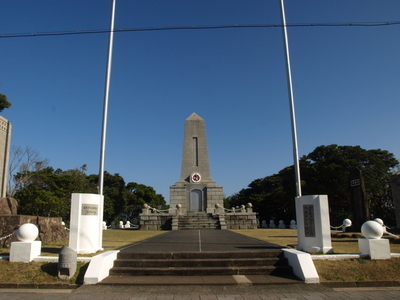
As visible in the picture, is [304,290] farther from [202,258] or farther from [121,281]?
[121,281]

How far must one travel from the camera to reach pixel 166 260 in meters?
7.12

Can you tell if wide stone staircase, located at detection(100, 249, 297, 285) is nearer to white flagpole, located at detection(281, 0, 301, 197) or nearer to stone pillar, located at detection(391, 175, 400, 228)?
white flagpole, located at detection(281, 0, 301, 197)

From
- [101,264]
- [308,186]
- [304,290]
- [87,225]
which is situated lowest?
[304,290]

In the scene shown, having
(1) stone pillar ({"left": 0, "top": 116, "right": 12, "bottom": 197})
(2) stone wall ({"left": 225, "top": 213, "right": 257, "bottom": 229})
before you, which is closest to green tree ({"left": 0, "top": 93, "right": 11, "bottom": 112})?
(1) stone pillar ({"left": 0, "top": 116, "right": 12, "bottom": 197})

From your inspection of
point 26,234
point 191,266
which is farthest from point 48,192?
point 191,266

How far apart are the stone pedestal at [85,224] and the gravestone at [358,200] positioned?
39.9 ft

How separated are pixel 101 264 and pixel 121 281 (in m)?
0.55

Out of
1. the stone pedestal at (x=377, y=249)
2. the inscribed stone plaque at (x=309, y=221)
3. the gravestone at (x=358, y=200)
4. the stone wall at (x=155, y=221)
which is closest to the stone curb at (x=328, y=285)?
the stone pedestal at (x=377, y=249)

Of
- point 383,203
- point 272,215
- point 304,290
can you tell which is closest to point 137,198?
point 272,215

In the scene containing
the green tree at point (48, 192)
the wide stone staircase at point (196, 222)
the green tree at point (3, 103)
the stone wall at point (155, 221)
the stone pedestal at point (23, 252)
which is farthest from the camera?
the stone wall at point (155, 221)

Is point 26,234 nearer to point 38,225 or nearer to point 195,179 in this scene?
point 38,225

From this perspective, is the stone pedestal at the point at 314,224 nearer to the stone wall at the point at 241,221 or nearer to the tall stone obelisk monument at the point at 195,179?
the stone wall at the point at 241,221

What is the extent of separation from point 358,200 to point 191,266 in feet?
37.3

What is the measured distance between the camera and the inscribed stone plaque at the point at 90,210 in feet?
26.6
